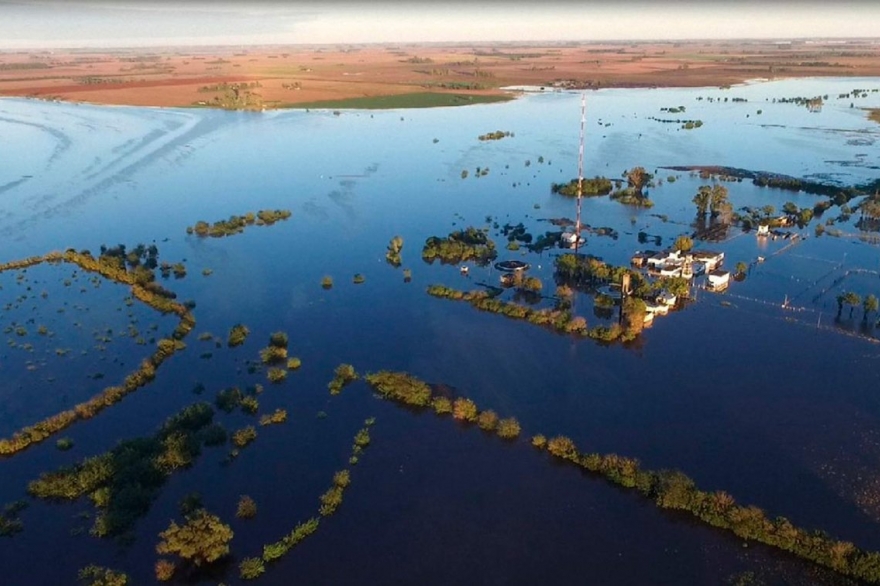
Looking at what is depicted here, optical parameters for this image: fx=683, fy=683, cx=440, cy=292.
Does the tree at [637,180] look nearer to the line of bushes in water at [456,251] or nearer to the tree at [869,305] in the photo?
the line of bushes in water at [456,251]

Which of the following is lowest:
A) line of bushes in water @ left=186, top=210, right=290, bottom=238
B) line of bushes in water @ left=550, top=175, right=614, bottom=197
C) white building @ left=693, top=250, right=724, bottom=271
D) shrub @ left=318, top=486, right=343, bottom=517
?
shrub @ left=318, top=486, right=343, bottom=517

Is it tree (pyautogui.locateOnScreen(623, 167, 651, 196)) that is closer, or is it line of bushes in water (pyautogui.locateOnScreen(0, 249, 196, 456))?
line of bushes in water (pyautogui.locateOnScreen(0, 249, 196, 456))

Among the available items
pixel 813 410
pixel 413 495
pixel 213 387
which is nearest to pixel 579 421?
pixel 413 495

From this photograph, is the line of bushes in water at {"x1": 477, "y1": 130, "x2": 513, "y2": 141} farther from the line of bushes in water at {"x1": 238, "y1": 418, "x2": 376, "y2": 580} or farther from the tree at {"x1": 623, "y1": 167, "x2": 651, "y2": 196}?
the line of bushes in water at {"x1": 238, "y1": 418, "x2": 376, "y2": 580}

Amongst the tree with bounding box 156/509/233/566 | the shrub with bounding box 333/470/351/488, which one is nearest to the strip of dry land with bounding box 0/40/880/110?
the shrub with bounding box 333/470/351/488

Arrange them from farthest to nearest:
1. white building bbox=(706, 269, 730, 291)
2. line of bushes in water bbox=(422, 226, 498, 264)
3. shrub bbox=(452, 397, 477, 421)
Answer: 1. line of bushes in water bbox=(422, 226, 498, 264)
2. white building bbox=(706, 269, 730, 291)
3. shrub bbox=(452, 397, 477, 421)

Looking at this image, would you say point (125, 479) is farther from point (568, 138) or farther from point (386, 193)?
point (568, 138)

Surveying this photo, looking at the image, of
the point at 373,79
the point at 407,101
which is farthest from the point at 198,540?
the point at 373,79
